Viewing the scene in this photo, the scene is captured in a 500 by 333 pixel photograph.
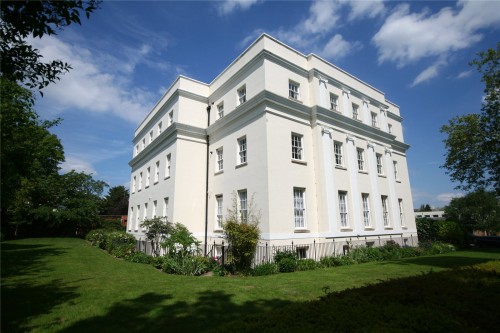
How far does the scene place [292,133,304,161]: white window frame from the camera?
665 inches

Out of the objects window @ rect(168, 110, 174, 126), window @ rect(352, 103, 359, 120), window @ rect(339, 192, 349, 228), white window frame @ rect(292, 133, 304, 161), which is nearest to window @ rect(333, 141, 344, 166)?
window @ rect(339, 192, 349, 228)

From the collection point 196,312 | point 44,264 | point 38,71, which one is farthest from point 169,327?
point 44,264

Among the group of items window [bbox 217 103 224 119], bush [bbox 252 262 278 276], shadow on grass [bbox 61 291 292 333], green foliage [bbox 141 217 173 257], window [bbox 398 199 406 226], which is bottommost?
shadow on grass [bbox 61 291 292 333]

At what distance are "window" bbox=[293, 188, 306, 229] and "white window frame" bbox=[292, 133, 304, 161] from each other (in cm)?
204

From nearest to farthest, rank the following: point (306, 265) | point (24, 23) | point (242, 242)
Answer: point (24, 23) < point (242, 242) < point (306, 265)

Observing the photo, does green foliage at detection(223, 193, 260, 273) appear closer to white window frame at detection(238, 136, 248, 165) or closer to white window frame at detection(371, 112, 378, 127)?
white window frame at detection(238, 136, 248, 165)

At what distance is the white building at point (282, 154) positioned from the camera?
15.6 meters

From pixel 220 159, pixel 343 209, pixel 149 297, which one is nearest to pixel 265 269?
pixel 149 297

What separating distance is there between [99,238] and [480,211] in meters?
78.8

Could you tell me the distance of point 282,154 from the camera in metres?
15.6

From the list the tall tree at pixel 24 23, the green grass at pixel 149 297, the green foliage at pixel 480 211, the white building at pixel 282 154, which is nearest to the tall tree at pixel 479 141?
the white building at pixel 282 154

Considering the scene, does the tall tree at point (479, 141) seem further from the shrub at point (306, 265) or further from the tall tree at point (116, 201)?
the tall tree at point (116, 201)

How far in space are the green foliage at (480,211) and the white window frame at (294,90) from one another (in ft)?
206

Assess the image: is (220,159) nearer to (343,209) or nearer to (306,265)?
(343,209)
